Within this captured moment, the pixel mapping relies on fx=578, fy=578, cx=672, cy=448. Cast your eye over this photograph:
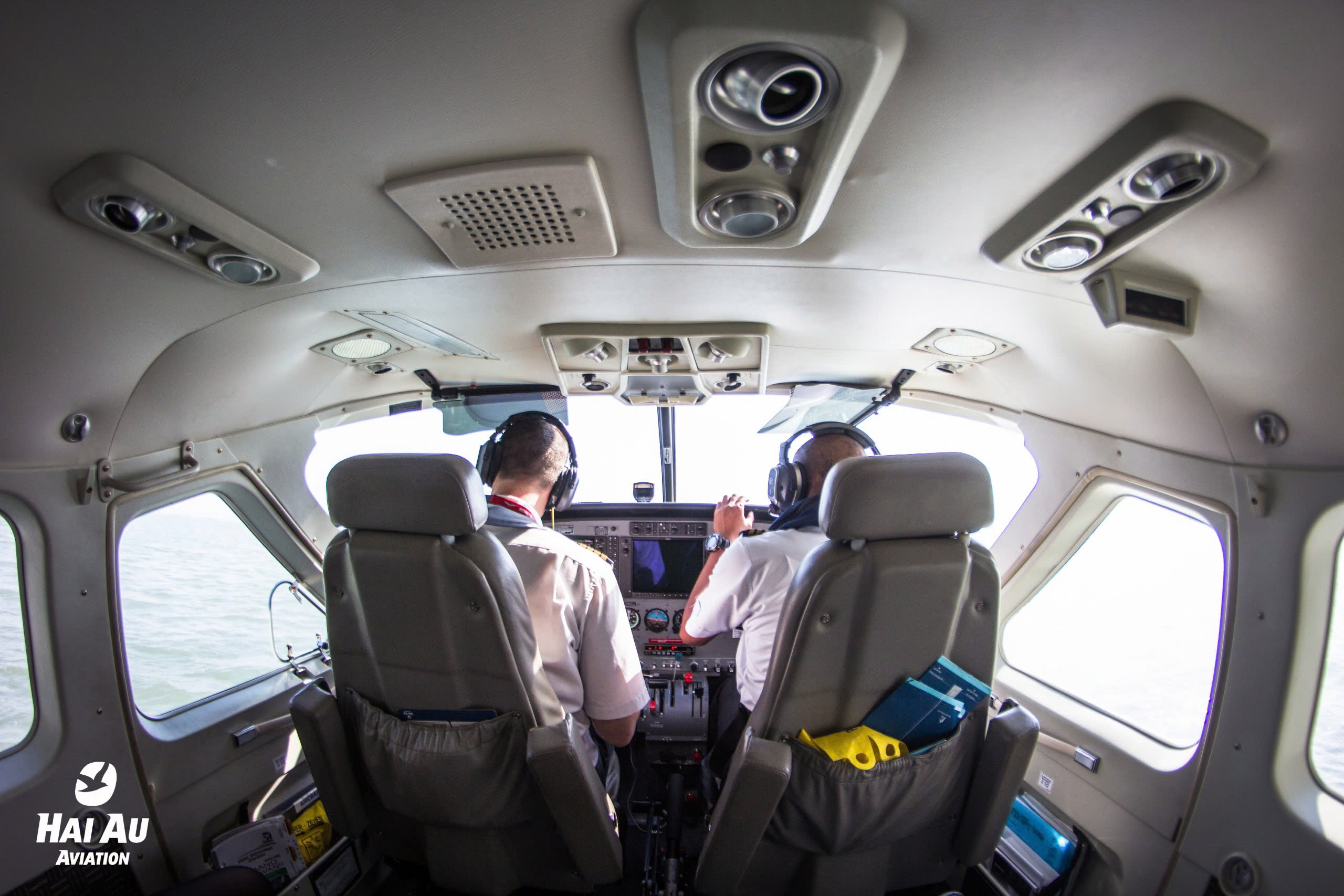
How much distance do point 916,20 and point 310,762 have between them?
264 cm

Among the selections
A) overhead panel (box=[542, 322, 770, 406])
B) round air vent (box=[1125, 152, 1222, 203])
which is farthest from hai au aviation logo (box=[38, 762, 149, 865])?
round air vent (box=[1125, 152, 1222, 203])

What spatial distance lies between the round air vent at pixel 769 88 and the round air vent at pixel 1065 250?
0.80m

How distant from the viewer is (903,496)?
160cm

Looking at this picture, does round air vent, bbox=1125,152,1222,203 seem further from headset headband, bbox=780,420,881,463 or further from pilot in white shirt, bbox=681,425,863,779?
headset headband, bbox=780,420,881,463

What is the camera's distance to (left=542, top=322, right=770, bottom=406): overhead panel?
2.65 m

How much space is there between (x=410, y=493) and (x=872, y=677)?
147 centimetres

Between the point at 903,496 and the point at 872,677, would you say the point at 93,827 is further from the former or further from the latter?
the point at 903,496

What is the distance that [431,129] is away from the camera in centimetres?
123

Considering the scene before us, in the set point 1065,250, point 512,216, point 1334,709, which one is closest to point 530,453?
point 512,216

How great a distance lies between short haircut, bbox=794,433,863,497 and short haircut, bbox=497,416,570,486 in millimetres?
1086

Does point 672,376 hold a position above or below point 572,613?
above

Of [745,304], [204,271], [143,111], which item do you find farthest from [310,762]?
[745,304]

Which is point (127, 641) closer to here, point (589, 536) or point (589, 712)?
point (589, 712)

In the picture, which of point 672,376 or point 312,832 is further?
point 672,376
